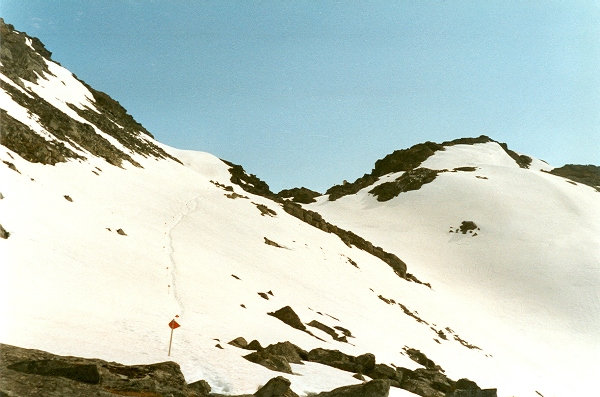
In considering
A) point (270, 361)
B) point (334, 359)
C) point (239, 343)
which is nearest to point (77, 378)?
point (270, 361)

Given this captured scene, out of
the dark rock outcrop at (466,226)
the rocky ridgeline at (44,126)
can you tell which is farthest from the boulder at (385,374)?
the dark rock outcrop at (466,226)

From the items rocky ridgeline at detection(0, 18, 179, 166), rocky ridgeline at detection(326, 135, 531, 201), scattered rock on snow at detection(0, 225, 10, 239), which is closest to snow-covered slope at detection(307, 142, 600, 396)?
rocky ridgeline at detection(326, 135, 531, 201)

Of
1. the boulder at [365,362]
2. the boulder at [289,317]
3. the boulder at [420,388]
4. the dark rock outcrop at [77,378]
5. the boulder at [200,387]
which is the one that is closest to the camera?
the dark rock outcrop at [77,378]

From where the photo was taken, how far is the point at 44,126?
135 ft

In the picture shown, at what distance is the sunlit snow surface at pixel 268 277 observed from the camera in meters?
15.8

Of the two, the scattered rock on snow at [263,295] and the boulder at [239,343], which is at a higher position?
the scattered rock on snow at [263,295]

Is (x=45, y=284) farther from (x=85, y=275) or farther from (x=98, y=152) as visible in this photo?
(x=98, y=152)

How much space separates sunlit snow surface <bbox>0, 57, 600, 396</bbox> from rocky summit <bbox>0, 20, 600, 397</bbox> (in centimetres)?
17

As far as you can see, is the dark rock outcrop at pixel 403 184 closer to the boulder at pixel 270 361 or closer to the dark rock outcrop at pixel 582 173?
the dark rock outcrop at pixel 582 173

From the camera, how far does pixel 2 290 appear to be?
1538 cm

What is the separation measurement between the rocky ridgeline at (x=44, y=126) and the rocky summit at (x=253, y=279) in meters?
0.31

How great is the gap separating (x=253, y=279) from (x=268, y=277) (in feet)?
7.81

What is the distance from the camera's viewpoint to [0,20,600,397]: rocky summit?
1359 centimetres

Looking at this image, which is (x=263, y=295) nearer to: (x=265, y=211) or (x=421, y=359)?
(x=421, y=359)
